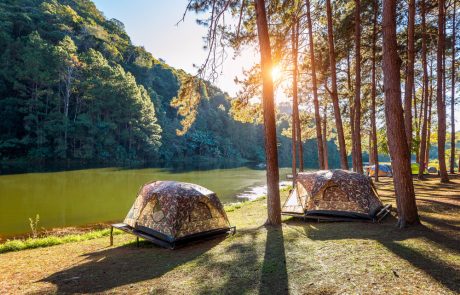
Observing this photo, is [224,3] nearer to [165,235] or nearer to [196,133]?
[165,235]

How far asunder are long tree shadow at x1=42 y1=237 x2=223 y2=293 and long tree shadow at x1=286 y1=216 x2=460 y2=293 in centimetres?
289

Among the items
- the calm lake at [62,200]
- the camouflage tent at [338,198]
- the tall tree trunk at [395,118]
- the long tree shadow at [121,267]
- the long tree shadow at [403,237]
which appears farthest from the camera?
the calm lake at [62,200]

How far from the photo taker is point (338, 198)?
9.31m

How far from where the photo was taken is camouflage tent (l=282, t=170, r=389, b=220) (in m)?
9.02

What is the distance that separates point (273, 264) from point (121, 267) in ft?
11.1

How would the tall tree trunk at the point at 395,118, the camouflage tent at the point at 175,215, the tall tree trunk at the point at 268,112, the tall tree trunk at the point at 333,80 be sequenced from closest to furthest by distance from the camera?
the tall tree trunk at the point at 395,118 → the camouflage tent at the point at 175,215 → the tall tree trunk at the point at 268,112 → the tall tree trunk at the point at 333,80

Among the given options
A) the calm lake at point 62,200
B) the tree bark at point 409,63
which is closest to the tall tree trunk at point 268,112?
the tree bark at point 409,63

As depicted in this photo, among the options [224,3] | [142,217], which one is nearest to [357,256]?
[142,217]

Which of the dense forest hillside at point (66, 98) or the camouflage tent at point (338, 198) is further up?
the dense forest hillside at point (66, 98)

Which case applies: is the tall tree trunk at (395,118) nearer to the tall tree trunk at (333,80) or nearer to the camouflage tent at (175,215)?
the camouflage tent at (175,215)

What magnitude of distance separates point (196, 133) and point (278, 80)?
2575 inches

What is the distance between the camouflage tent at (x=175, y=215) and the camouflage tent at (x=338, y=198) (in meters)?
3.01

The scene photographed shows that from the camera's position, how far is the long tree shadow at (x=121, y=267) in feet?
17.8

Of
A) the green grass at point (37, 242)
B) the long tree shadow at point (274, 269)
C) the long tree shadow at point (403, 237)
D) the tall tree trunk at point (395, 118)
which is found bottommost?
the green grass at point (37, 242)
